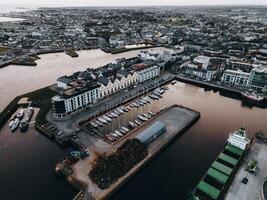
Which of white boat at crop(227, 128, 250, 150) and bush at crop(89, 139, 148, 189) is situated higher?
white boat at crop(227, 128, 250, 150)

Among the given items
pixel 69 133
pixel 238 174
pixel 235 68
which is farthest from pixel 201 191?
pixel 235 68

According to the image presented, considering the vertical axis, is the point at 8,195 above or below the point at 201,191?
below

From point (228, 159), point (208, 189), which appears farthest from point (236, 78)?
point (208, 189)

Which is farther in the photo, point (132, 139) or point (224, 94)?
point (224, 94)

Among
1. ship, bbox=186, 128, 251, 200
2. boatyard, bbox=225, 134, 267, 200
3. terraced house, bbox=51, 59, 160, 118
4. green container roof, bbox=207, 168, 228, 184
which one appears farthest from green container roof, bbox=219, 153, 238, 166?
terraced house, bbox=51, 59, 160, 118

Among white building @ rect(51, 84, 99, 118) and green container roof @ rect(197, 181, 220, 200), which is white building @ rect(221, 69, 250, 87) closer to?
white building @ rect(51, 84, 99, 118)

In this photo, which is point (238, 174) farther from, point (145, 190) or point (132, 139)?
point (132, 139)

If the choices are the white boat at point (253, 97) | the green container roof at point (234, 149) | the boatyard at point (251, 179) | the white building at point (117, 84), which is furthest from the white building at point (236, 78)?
the green container roof at point (234, 149)
